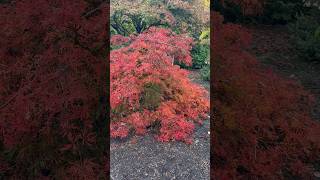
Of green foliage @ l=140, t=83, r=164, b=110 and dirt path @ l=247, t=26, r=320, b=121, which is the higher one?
green foliage @ l=140, t=83, r=164, b=110

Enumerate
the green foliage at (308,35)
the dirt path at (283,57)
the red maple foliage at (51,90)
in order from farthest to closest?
the green foliage at (308,35), the dirt path at (283,57), the red maple foliage at (51,90)

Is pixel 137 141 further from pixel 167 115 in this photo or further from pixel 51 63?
pixel 51 63

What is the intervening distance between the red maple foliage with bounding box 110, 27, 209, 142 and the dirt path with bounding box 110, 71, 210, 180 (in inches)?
3.6

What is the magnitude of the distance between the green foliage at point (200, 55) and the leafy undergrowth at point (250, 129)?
285 millimetres

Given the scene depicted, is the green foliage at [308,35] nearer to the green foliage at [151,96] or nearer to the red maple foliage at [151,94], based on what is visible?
the red maple foliage at [151,94]

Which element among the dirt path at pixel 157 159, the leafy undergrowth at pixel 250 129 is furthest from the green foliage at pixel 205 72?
the dirt path at pixel 157 159

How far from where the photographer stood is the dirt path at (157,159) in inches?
130

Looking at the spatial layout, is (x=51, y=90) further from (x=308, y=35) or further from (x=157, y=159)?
(x=308, y=35)

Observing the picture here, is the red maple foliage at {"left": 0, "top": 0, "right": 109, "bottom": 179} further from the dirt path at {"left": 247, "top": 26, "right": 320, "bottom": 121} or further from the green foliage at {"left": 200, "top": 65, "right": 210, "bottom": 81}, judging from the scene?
the dirt path at {"left": 247, "top": 26, "right": 320, "bottom": 121}

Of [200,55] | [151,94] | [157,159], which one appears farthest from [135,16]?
[157,159]

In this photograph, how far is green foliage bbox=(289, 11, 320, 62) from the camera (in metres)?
6.12

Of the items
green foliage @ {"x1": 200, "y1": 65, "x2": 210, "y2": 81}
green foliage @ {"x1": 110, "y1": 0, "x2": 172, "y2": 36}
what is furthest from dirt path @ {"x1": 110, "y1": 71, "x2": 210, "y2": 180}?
green foliage @ {"x1": 110, "y1": 0, "x2": 172, "y2": 36}

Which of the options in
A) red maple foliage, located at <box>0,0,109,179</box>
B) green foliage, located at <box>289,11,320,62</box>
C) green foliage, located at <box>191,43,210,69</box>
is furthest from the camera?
green foliage, located at <box>289,11,320,62</box>

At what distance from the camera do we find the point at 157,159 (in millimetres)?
3381
